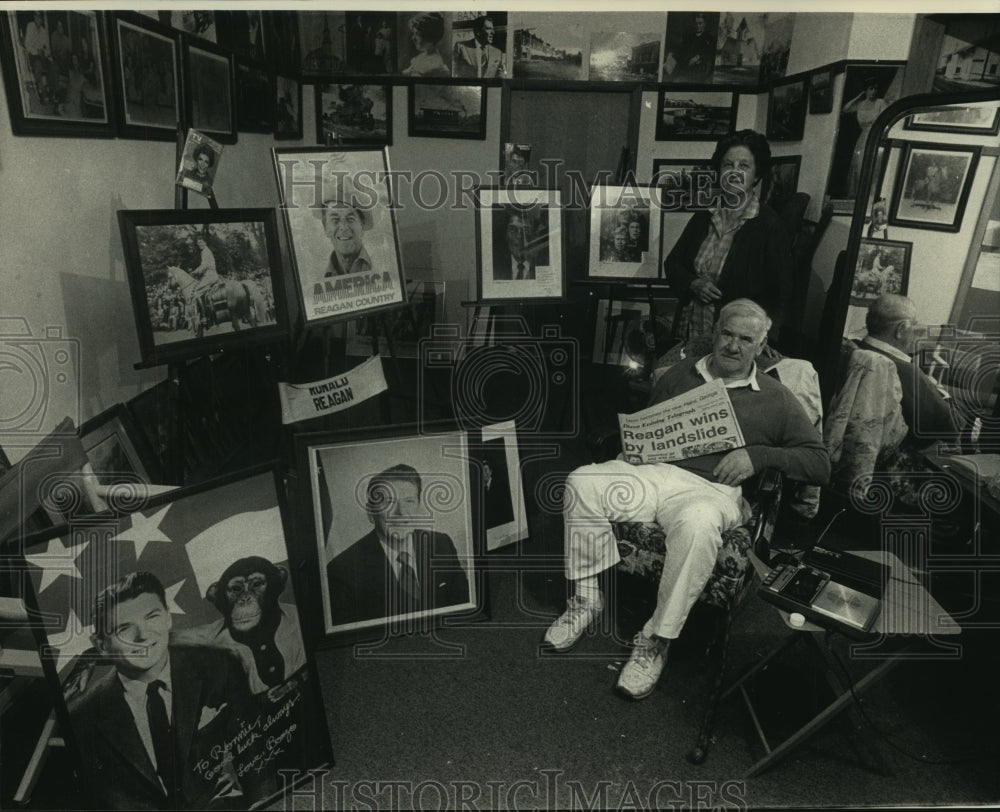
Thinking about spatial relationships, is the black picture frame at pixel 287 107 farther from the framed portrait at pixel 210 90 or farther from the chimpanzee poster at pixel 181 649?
the chimpanzee poster at pixel 181 649

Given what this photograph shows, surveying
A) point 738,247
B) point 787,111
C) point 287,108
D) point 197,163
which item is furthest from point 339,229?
point 787,111

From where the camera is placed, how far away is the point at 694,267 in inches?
120

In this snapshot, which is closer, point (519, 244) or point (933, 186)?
point (933, 186)

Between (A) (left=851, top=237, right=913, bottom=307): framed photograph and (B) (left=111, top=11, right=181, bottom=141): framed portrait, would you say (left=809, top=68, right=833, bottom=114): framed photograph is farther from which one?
(B) (left=111, top=11, right=181, bottom=141): framed portrait

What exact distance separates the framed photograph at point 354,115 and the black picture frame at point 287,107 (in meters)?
0.08

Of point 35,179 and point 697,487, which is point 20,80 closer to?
point 35,179

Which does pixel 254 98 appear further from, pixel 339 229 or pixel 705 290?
pixel 705 290

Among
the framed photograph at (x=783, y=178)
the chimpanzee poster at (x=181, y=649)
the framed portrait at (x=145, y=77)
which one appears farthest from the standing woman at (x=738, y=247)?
the framed portrait at (x=145, y=77)

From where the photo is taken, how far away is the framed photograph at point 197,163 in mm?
2428

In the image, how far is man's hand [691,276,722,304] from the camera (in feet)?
9.64

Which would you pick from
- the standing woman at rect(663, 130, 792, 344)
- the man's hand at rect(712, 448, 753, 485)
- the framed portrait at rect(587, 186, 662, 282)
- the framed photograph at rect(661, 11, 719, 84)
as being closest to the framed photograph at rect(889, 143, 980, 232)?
the standing woman at rect(663, 130, 792, 344)

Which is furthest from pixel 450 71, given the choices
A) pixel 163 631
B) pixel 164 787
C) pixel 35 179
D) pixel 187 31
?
pixel 164 787

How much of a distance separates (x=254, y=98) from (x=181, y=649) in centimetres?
239

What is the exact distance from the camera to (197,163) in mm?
2469
